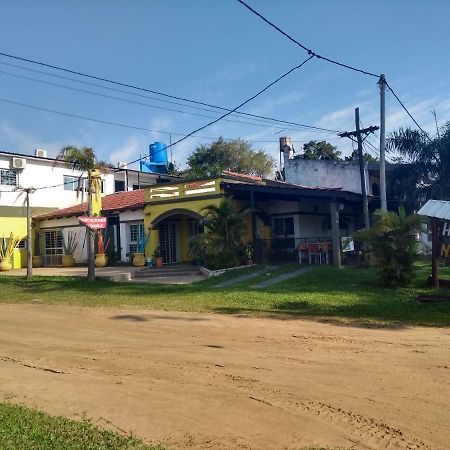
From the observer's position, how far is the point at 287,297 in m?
13.3

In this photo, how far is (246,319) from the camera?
10.8 metres

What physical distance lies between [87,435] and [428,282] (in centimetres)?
1239

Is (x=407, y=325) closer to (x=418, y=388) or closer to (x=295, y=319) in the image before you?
(x=295, y=319)

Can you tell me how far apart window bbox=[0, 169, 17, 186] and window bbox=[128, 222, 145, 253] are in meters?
10.1

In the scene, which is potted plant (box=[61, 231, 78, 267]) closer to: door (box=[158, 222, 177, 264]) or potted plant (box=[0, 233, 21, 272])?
potted plant (box=[0, 233, 21, 272])

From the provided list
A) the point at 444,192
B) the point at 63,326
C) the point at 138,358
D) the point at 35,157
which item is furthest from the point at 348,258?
the point at 35,157

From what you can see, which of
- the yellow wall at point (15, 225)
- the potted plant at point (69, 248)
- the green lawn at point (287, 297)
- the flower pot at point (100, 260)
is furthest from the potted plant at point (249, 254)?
the yellow wall at point (15, 225)

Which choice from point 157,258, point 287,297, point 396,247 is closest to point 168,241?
point 157,258

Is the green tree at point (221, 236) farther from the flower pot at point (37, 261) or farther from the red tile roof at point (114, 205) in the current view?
the flower pot at point (37, 261)

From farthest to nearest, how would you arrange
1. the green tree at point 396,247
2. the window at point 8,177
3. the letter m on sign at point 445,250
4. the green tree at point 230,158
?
1. the green tree at point 230,158
2. the window at point 8,177
3. the green tree at point 396,247
4. the letter m on sign at point 445,250

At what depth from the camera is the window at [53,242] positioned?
29562 mm

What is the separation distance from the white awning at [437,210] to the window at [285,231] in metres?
9.97

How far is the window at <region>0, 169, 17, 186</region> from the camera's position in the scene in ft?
99.6

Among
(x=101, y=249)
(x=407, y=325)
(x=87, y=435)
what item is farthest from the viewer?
(x=101, y=249)
